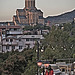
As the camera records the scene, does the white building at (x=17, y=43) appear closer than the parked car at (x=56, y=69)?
No

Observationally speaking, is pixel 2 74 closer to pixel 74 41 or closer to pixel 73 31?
pixel 74 41

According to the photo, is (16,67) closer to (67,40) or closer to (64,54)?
(64,54)

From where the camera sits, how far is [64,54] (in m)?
35.7

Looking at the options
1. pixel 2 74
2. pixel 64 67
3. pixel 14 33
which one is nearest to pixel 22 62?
pixel 2 74

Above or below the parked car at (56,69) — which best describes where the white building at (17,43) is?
below

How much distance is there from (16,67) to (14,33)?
167 ft

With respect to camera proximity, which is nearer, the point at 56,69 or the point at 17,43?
the point at 56,69

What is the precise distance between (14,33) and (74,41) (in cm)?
3575

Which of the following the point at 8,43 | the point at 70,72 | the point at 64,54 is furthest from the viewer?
the point at 8,43

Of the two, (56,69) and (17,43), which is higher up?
(56,69)

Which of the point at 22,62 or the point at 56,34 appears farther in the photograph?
the point at 56,34

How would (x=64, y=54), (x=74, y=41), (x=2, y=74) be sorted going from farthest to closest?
(x=74, y=41) → (x=64, y=54) → (x=2, y=74)

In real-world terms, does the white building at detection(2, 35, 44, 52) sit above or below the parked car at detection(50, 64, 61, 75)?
below

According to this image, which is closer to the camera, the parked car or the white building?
the parked car
